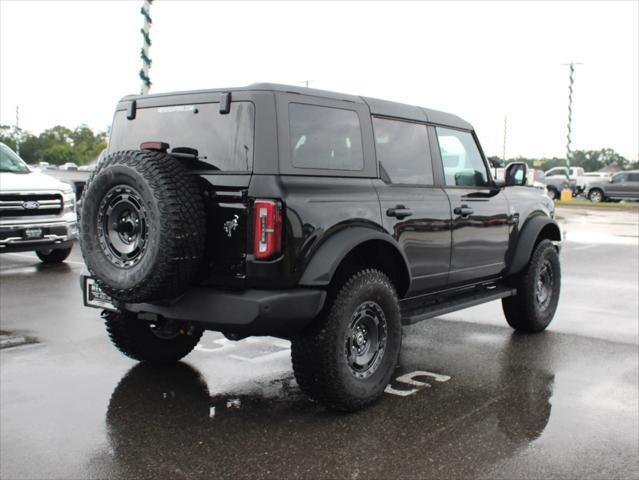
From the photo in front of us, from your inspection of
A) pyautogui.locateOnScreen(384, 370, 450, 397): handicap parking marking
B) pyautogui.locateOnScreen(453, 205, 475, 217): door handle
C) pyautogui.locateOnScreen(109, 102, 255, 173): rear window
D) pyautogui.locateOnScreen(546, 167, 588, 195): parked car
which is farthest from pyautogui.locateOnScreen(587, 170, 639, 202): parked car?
pyautogui.locateOnScreen(109, 102, 255, 173): rear window

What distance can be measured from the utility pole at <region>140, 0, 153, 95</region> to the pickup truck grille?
7.75 ft

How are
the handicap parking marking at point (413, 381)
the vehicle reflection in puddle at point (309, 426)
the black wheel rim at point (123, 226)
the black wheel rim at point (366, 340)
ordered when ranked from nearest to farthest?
1. the vehicle reflection in puddle at point (309, 426)
2. the black wheel rim at point (123, 226)
3. the black wheel rim at point (366, 340)
4. the handicap parking marking at point (413, 381)

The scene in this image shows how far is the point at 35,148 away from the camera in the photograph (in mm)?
102938

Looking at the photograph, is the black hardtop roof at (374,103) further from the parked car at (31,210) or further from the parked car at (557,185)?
the parked car at (557,185)

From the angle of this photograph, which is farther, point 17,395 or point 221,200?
point 17,395

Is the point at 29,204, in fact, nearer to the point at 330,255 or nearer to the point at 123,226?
the point at 123,226

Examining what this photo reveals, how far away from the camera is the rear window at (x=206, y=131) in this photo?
419 cm

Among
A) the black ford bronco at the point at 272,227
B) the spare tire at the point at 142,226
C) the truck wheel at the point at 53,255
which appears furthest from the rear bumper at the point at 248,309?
the truck wheel at the point at 53,255

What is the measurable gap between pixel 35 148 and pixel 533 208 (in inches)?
4183

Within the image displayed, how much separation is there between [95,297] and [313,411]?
163 centimetres

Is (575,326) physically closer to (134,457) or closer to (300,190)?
(300,190)

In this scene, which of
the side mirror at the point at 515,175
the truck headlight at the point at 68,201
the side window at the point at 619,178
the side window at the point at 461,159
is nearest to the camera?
the side window at the point at 461,159

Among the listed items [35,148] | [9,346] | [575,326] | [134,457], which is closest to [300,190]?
[134,457]

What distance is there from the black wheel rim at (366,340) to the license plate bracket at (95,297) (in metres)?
1.54
